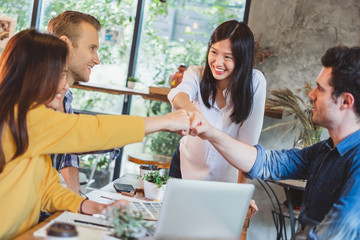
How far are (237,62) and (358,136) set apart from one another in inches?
31.6

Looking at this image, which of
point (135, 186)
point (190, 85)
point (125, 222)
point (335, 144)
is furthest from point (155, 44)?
point (125, 222)

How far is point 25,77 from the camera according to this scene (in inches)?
57.7

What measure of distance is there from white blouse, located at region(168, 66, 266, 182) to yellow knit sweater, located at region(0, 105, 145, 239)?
2.87ft

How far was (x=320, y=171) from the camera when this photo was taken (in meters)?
1.75

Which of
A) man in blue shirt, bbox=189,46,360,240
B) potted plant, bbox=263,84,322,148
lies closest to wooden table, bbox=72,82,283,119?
potted plant, bbox=263,84,322,148

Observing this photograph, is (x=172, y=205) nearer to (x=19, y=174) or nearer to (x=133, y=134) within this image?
(x=133, y=134)

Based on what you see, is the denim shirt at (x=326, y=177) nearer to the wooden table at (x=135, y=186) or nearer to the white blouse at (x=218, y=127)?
the wooden table at (x=135, y=186)

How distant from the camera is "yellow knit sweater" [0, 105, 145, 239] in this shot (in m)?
1.43

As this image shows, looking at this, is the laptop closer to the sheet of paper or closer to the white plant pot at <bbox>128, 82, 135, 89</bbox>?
the sheet of paper

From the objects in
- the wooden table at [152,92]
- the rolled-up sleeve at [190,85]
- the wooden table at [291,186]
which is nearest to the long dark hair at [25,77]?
the rolled-up sleeve at [190,85]

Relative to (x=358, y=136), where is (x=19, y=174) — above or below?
below

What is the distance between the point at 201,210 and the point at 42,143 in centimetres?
52

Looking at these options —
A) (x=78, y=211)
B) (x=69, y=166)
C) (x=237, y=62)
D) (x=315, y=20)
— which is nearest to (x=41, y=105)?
(x=78, y=211)

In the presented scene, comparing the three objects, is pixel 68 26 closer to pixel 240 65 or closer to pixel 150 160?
pixel 240 65
